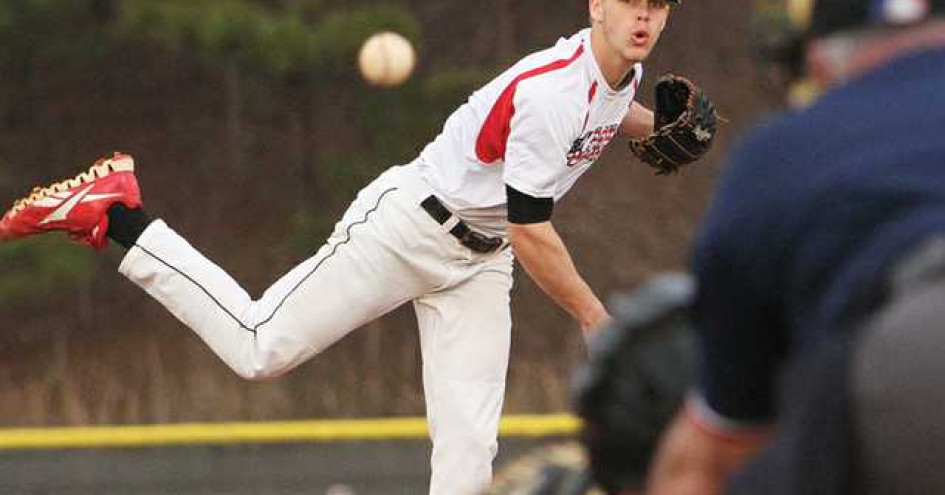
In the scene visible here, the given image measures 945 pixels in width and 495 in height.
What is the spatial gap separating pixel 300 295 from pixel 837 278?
3.41 metres

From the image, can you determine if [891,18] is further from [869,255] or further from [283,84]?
[283,84]

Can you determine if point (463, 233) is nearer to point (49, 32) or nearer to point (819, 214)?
point (819, 214)

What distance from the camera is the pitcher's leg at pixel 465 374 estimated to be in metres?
4.81

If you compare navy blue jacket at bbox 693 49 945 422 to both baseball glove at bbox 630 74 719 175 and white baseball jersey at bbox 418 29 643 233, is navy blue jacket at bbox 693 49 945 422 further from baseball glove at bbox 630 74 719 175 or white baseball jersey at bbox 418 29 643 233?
baseball glove at bbox 630 74 719 175

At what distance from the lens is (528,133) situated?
471 centimetres

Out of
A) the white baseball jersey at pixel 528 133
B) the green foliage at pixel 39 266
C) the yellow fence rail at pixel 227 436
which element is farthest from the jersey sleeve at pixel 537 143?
the green foliage at pixel 39 266

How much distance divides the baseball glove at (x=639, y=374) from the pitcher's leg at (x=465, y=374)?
279cm

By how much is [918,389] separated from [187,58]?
11304 mm

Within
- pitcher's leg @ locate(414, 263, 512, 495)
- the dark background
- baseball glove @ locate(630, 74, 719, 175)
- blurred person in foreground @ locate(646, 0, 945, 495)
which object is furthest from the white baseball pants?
the dark background

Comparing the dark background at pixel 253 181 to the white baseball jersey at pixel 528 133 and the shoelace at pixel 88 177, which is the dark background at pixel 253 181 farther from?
the white baseball jersey at pixel 528 133

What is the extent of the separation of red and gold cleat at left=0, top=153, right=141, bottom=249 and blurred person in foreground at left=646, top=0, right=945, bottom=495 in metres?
3.54

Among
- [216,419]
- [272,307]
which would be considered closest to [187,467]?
[272,307]

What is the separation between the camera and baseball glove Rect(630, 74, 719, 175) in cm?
527

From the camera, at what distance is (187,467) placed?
22.9 feet
